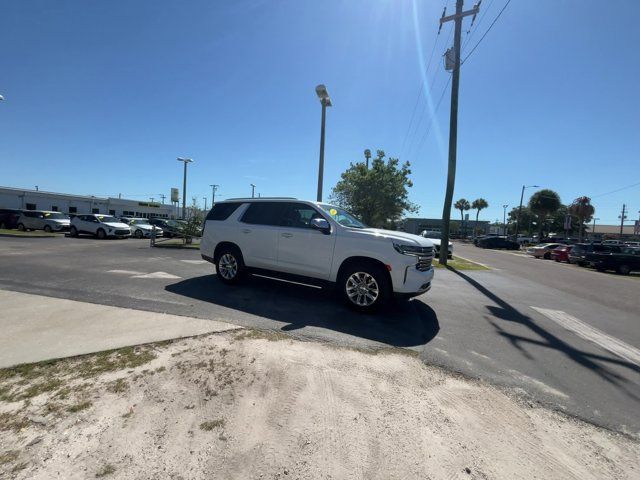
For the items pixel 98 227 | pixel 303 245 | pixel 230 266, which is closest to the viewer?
Result: pixel 303 245

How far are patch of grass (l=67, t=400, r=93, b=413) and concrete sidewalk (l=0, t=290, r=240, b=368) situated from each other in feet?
3.37

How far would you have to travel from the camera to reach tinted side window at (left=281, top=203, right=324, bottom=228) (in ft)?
19.6

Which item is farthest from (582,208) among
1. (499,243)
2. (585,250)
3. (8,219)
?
(8,219)

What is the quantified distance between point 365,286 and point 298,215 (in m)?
1.91

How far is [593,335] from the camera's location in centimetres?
514

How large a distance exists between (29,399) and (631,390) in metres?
5.67

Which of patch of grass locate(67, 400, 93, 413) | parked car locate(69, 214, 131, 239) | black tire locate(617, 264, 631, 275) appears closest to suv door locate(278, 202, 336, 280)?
patch of grass locate(67, 400, 93, 413)

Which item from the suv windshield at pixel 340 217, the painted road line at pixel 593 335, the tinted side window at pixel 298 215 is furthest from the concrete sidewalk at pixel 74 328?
the painted road line at pixel 593 335

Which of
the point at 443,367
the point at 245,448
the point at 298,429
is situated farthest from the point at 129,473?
the point at 443,367

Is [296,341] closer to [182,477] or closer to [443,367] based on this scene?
[443,367]

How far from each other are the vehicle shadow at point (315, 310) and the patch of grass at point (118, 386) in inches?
78.6

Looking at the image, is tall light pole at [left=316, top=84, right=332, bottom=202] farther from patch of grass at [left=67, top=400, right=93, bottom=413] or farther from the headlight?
patch of grass at [left=67, top=400, right=93, bottom=413]

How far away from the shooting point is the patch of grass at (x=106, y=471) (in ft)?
6.04

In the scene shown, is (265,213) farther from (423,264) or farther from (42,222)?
(42,222)
